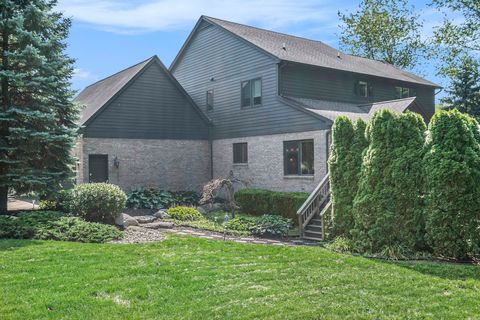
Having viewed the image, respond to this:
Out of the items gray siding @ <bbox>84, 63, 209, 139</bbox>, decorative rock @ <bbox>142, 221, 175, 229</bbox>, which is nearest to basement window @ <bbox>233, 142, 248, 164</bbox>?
gray siding @ <bbox>84, 63, 209, 139</bbox>

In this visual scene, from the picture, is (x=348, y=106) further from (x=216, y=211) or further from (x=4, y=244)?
(x=4, y=244)

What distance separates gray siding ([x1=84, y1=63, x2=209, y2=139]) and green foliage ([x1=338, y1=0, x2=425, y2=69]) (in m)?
25.3

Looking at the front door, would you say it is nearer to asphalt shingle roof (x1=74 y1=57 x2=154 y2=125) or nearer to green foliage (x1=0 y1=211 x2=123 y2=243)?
asphalt shingle roof (x1=74 y1=57 x2=154 y2=125)

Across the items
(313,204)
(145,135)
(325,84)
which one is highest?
(325,84)

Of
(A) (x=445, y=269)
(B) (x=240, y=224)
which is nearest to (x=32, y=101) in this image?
(B) (x=240, y=224)

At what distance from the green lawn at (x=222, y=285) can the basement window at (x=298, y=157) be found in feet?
27.6

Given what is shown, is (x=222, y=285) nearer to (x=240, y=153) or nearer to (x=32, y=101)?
(x=32, y=101)

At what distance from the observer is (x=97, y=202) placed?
12.5 metres

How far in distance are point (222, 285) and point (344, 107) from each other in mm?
15242

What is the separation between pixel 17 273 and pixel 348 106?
16869 mm

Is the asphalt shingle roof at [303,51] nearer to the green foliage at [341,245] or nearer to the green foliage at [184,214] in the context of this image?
the green foliage at [184,214]

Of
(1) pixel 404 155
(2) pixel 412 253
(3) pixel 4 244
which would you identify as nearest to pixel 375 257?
(2) pixel 412 253

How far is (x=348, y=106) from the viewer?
68.2ft

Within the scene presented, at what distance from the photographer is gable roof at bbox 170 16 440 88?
67.1ft
